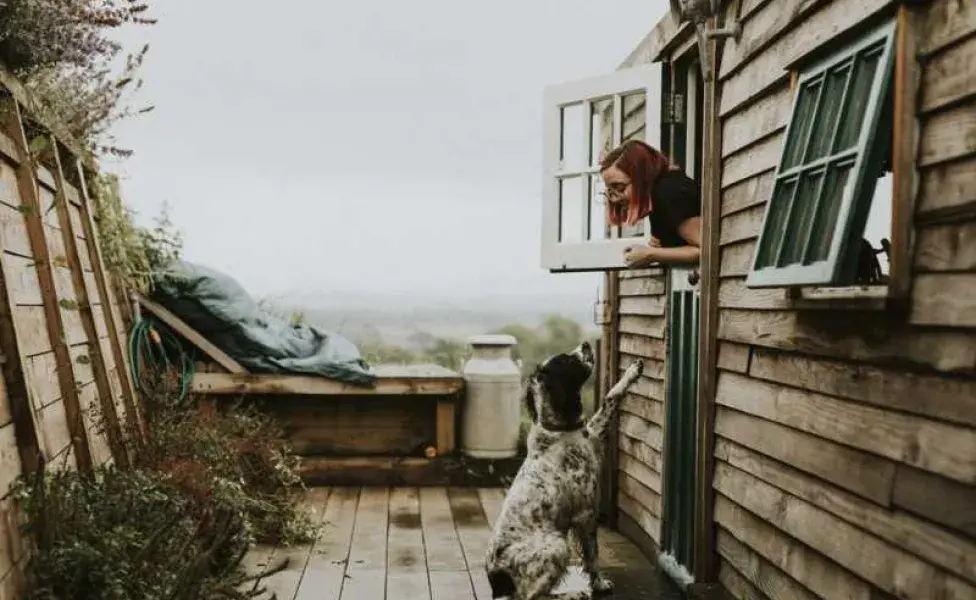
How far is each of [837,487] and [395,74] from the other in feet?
89.2

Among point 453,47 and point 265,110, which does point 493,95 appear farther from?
point 265,110

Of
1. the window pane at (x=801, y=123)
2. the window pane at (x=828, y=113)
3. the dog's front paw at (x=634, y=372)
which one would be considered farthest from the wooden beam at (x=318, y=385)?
the window pane at (x=828, y=113)

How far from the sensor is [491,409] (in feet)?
24.1

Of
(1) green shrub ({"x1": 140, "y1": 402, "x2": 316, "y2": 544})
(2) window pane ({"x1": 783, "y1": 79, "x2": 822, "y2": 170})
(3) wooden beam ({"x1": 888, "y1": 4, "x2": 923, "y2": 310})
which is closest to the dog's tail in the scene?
(1) green shrub ({"x1": 140, "y1": 402, "x2": 316, "y2": 544})

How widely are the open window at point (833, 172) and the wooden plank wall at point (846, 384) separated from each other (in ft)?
0.41

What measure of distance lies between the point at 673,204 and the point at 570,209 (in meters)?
1.02

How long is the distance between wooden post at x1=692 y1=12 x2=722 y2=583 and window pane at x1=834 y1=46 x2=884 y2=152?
4.68 ft

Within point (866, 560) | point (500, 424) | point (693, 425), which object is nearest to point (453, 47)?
point (500, 424)

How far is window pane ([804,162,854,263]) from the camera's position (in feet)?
8.87

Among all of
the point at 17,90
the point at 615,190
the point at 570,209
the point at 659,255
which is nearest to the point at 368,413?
the point at 570,209

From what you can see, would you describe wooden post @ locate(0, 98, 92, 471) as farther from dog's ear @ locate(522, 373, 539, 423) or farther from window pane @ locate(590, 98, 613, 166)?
window pane @ locate(590, 98, 613, 166)

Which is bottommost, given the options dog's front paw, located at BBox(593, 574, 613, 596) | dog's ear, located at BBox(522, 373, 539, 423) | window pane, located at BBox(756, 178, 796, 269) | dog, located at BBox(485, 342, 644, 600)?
dog's front paw, located at BBox(593, 574, 613, 596)

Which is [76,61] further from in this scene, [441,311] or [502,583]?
[441,311]

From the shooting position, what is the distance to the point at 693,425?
15.1 ft
